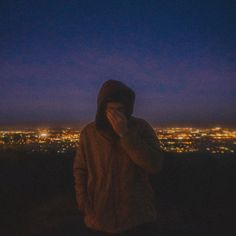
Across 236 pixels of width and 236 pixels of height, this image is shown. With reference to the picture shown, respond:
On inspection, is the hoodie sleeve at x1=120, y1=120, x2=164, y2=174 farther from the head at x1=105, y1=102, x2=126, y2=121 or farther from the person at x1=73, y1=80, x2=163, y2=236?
the head at x1=105, y1=102, x2=126, y2=121

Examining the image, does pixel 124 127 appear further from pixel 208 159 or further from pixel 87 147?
pixel 208 159

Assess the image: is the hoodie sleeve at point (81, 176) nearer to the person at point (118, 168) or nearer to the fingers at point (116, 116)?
the person at point (118, 168)

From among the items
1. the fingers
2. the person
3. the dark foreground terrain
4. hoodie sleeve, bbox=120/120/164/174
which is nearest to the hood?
the person

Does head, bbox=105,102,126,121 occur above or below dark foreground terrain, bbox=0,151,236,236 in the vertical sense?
above

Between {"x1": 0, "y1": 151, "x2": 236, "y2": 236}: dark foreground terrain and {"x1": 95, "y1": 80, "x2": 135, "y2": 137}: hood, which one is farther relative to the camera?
{"x1": 0, "y1": 151, "x2": 236, "y2": 236}: dark foreground terrain

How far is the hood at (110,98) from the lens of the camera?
111 inches

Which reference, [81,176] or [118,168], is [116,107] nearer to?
[118,168]

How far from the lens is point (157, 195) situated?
8.12 metres

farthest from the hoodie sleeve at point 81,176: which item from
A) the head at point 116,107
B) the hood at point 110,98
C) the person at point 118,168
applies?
the head at point 116,107

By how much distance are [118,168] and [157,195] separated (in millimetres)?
5743

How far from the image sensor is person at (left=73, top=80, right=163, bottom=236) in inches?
101

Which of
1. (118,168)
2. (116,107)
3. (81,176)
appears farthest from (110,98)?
→ (81,176)

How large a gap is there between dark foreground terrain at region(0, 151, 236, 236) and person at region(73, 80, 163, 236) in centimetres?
370

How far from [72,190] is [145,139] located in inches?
232
